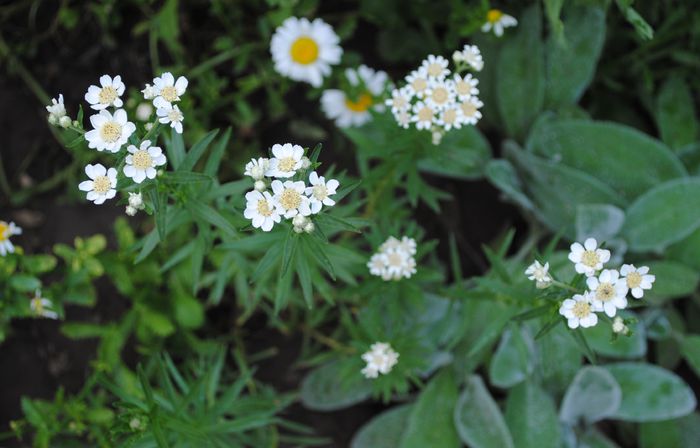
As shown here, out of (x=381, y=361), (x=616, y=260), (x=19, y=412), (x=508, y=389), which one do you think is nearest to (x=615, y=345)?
(x=616, y=260)

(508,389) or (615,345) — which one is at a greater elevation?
(615,345)

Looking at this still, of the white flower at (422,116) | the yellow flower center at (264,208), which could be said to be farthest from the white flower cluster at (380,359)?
the yellow flower center at (264,208)

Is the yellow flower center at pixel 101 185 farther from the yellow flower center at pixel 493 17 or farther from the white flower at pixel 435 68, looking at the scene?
the yellow flower center at pixel 493 17

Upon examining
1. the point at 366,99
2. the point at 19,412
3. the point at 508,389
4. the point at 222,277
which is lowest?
the point at 508,389

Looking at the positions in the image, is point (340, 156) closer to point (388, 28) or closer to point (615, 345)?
point (388, 28)

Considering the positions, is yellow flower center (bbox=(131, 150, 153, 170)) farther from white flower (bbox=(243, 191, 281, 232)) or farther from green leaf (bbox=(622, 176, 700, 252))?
green leaf (bbox=(622, 176, 700, 252))

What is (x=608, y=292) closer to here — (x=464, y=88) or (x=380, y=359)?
(x=464, y=88)
